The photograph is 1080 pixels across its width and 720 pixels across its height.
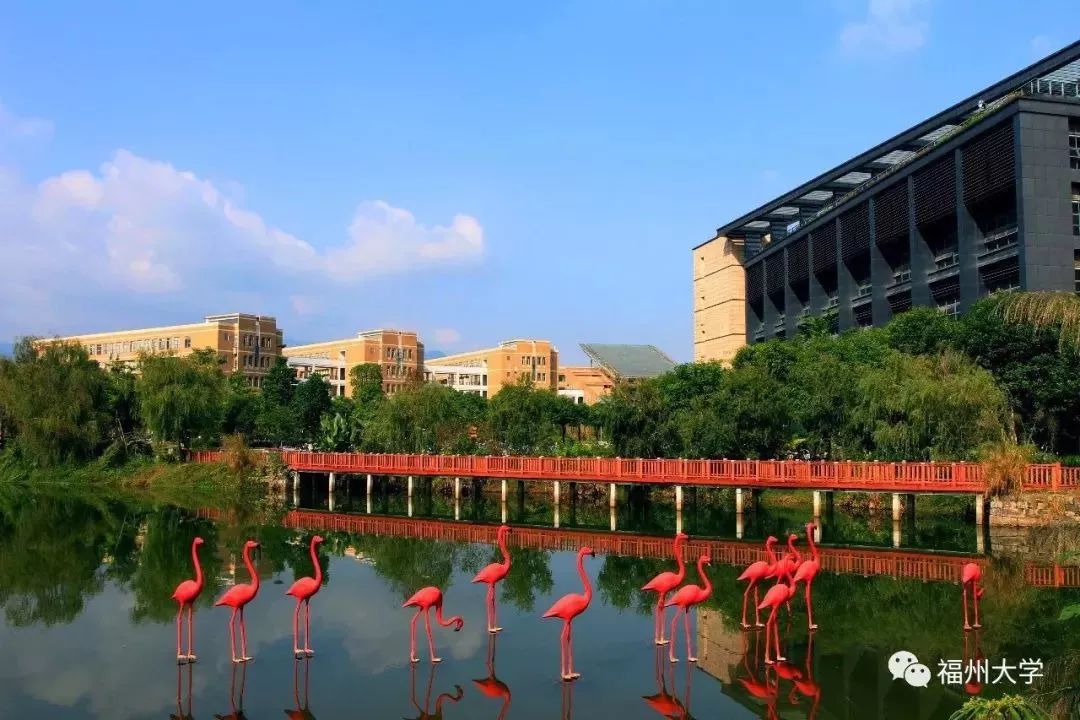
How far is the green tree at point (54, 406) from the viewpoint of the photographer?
4047 centimetres

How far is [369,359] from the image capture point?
9056cm

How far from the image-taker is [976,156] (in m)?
37.0

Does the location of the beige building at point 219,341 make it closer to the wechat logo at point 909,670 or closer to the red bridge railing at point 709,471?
the red bridge railing at point 709,471

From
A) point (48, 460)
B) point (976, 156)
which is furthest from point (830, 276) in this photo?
point (48, 460)

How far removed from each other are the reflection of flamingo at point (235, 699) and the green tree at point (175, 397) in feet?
103

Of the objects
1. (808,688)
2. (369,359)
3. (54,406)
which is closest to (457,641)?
(808,688)

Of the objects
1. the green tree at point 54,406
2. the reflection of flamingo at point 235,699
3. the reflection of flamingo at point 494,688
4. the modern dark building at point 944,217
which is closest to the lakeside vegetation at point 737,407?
the green tree at point 54,406

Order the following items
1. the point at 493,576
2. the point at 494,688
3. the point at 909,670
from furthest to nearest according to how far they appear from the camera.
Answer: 1. the point at 493,576
2. the point at 909,670
3. the point at 494,688

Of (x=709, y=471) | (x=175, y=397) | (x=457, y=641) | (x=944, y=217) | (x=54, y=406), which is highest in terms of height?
(x=944, y=217)

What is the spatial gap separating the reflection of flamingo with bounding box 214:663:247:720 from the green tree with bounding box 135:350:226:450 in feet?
103

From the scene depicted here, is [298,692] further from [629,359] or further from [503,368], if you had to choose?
[503,368]

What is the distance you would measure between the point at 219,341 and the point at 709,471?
58.4m

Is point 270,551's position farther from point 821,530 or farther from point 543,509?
point 821,530

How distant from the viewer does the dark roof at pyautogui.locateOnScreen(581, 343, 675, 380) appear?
85250 millimetres
